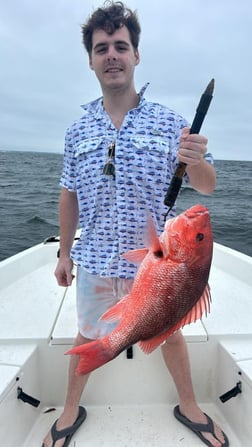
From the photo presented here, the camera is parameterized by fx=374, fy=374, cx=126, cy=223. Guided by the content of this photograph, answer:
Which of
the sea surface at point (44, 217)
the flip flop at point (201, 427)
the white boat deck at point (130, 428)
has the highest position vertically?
the flip flop at point (201, 427)

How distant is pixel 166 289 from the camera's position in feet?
4.76

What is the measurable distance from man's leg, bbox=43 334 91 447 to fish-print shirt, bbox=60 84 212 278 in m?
0.60

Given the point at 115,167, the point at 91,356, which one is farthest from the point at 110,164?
the point at 91,356

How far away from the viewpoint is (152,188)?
2.03 meters

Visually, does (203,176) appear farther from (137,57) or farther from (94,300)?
(94,300)

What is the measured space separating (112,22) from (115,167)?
0.78m

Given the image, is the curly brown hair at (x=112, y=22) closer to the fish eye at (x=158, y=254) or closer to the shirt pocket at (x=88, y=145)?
the shirt pocket at (x=88, y=145)

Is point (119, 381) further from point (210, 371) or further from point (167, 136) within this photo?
point (167, 136)

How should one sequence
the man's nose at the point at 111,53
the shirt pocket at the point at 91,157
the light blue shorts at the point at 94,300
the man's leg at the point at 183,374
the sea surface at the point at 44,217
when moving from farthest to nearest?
the sea surface at the point at 44,217 < the man's leg at the point at 183,374 < the light blue shorts at the point at 94,300 < the shirt pocket at the point at 91,157 < the man's nose at the point at 111,53

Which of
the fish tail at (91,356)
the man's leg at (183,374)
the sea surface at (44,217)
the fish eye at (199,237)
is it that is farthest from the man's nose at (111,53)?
the sea surface at (44,217)

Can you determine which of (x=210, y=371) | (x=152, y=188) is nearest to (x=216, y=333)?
(x=210, y=371)

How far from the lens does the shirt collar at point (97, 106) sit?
2156 mm

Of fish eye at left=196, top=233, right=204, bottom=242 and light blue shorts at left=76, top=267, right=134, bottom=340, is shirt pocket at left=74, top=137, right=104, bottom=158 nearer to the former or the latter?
light blue shorts at left=76, top=267, right=134, bottom=340

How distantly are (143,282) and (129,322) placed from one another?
6.9 inches
